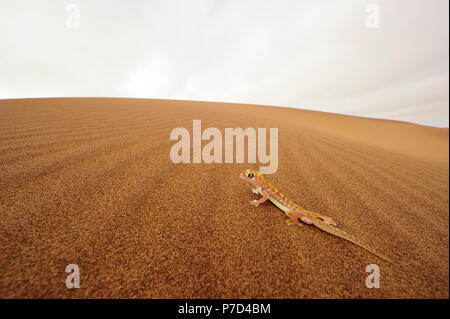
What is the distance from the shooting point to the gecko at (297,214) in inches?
52.9

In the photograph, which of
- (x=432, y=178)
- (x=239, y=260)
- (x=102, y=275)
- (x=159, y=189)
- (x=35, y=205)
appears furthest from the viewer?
(x=432, y=178)

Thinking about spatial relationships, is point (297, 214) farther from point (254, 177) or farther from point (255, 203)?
point (254, 177)

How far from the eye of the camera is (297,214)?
4.87 ft

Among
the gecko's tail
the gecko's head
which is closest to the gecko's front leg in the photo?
the gecko's head

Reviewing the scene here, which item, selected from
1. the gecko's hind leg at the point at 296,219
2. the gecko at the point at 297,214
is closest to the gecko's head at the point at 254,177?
the gecko at the point at 297,214

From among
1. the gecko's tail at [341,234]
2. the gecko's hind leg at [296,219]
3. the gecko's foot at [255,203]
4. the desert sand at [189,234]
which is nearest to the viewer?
the desert sand at [189,234]

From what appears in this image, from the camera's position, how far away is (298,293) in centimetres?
94

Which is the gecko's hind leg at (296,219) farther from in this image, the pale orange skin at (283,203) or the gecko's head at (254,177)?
the gecko's head at (254,177)

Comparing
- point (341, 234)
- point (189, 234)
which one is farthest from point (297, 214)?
point (189, 234)

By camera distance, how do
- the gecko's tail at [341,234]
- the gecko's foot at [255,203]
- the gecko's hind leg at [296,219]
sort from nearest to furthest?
the gecko's tail at [341,234], the gecko's hind leg at [296,219], the gecko's foot at [255,203]

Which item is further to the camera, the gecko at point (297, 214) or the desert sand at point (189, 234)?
the gecko at point (297, 214)
